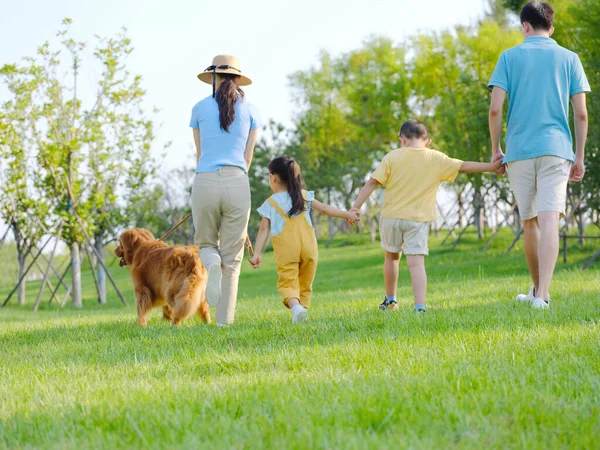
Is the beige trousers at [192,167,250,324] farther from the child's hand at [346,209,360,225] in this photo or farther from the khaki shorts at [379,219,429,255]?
the khaki shorts at [379,219,429,255]

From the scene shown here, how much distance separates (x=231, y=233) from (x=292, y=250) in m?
0.57

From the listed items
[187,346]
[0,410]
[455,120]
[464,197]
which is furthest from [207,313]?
[464,197]

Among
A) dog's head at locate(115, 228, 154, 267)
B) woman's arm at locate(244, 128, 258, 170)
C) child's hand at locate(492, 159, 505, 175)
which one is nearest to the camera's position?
child's hand at locate(492, 159, 505, 175)

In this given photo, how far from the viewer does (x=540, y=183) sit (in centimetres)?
604

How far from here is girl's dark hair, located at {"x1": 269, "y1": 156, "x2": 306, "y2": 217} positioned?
20.5ft

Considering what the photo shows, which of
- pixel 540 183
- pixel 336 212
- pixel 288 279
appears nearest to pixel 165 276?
pixel 288 279

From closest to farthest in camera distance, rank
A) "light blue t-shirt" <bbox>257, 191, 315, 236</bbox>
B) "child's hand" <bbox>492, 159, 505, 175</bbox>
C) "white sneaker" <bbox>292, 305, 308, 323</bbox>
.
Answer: "white sneaker" <bbox>292, 305, 308, 323</bbox>
"light blue t-shirt" <bbox>257, 191, 315, 236</bbox>
"child's hand" <bbox>492, 159, 505, 175</bbox>

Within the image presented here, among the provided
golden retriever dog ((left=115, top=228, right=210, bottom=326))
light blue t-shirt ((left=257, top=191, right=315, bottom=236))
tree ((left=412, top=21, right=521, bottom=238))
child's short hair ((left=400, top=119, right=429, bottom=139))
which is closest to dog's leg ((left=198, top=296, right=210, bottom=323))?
golden retriever dog ((left=115, top=228, right=210, bottom=326))

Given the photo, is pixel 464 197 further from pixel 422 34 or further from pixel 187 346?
pixel 187 346

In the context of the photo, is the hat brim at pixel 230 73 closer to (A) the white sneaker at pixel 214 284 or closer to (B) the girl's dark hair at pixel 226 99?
(B) the girl's dark hair at pixel 226 99

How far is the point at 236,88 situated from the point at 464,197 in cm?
2543

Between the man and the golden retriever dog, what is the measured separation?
113 inches

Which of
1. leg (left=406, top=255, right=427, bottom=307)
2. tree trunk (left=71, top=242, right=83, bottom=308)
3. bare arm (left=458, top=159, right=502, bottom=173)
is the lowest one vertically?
tree trunk (left=71, top=242, right=83, bottom=308)

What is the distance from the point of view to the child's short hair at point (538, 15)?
6.20 meters
